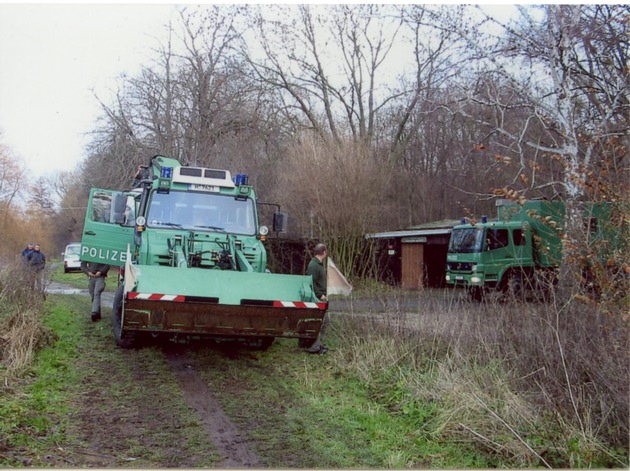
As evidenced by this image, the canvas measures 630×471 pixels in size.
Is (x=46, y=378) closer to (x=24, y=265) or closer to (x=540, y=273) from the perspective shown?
(x=24, y=265)

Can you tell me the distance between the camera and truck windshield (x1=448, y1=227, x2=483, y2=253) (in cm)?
2039

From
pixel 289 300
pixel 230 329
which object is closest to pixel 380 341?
pixel 289 300

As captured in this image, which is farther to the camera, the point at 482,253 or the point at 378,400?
the point at 482,253

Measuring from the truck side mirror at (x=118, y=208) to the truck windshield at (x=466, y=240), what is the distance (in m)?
12.4

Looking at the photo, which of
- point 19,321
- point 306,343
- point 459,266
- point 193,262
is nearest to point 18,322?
point 19,321

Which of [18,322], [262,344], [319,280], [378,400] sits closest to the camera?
[378,400]

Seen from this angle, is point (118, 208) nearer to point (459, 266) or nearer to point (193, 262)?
point (193, 262)

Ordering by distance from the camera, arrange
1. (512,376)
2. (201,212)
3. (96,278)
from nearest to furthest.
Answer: (512,376) → (201,212) → (96,278)

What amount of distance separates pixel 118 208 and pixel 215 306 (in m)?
3.54

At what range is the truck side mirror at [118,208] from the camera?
34.0 feet

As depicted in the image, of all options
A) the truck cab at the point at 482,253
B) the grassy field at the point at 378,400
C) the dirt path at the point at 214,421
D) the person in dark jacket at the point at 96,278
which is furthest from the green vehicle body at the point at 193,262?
the truck cab at the point at 482,253

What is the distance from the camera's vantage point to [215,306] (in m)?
7.67

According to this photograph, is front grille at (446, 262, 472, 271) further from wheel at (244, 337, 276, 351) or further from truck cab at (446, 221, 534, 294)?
wheel at (244, 337, 276, 351)

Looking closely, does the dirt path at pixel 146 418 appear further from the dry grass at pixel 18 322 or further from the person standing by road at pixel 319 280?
the person standing by road at pixel 319 280
